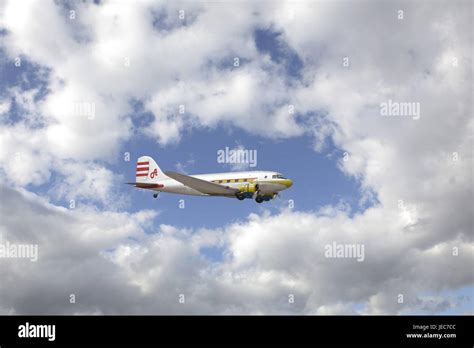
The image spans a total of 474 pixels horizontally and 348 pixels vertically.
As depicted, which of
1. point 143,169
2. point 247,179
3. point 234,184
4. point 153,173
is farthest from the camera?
point 143,169

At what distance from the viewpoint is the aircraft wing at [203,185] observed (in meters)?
82.1

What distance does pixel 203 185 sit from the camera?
83125 millimetres

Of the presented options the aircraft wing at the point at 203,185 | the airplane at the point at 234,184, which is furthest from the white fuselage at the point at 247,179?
the aircraft wing at the point at 203,185

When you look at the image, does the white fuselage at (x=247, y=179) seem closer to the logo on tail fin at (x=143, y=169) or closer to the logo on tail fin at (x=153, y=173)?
the logo on tail fin at (x=153, y=173)

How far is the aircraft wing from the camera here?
82.1 m

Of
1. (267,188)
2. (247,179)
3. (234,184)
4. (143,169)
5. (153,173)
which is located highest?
(143,169)

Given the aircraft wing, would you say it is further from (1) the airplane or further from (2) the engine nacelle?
(2) the engine nacelle

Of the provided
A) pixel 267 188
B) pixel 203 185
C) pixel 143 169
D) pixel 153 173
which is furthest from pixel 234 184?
pixel 143 169

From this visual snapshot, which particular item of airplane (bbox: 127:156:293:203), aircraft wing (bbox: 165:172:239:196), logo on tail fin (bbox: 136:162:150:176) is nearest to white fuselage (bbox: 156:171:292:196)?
airplane (bbox: 127:156:293:203)

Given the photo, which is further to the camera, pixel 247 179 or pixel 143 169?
pixel 143 169

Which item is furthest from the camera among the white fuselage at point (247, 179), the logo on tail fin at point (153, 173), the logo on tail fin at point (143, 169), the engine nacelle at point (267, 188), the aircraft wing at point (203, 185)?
the logo on tail fin at point (143, 169)

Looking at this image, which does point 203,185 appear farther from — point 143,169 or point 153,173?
point 143,169
